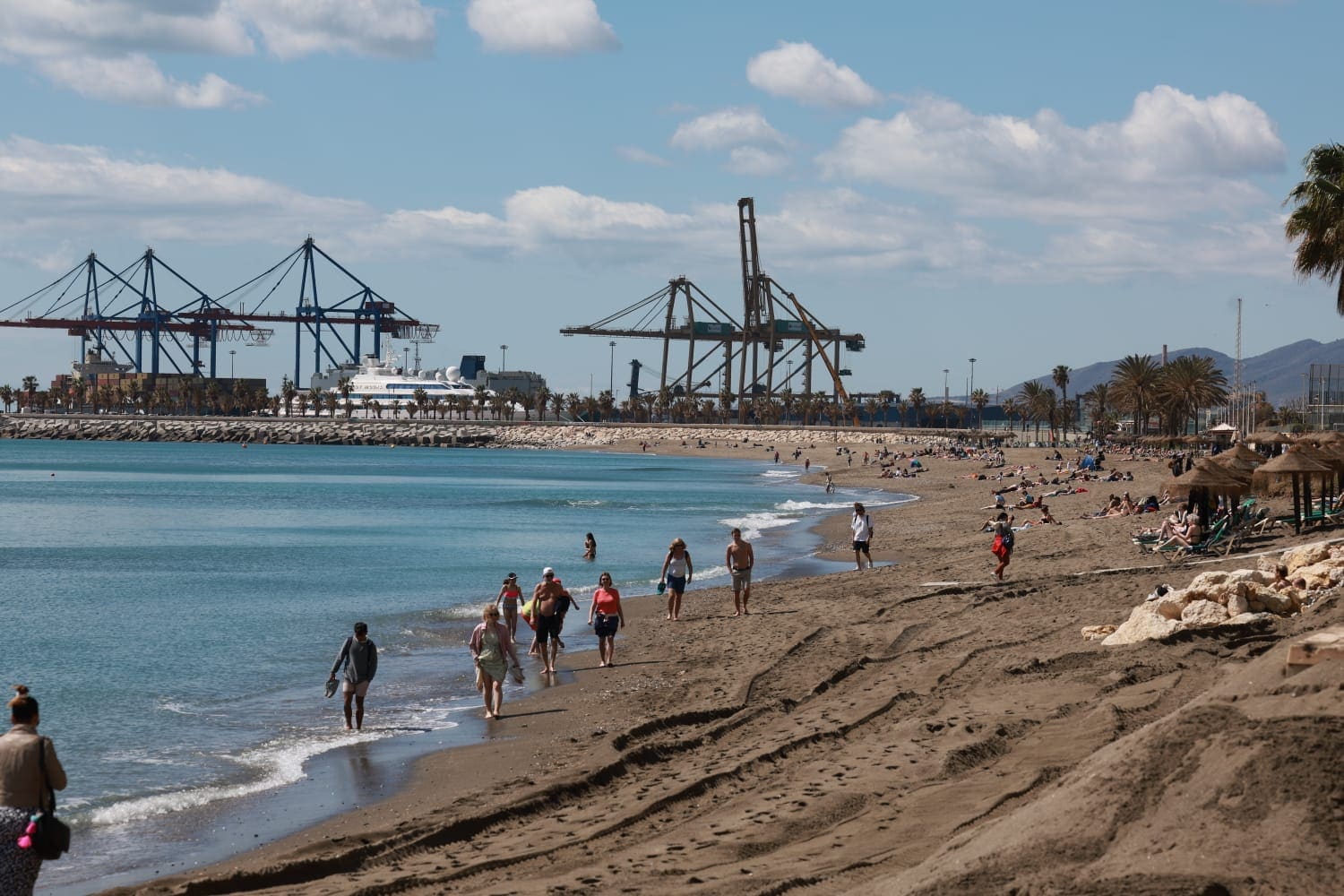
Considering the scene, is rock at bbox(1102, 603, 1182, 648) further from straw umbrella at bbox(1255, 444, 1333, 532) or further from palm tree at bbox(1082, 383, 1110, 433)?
palm tree at bbox(1082, 383, 1110, 433)

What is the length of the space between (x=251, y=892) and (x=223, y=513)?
4472cm

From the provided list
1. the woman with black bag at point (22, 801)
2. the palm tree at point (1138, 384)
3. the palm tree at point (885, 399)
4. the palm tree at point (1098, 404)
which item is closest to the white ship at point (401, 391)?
the palm tree at point (885, 399)

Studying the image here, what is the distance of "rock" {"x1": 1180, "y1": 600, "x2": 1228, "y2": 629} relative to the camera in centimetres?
1057

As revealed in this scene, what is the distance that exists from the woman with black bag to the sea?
2524 millimetres

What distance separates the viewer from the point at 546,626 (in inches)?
579

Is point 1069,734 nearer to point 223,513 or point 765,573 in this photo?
point 765,573

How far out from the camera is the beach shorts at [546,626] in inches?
577

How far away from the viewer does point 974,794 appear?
6.90 meters

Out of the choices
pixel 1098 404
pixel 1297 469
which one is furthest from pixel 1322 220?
pixel 1098 404

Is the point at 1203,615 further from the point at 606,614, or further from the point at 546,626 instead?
the point at 546,626

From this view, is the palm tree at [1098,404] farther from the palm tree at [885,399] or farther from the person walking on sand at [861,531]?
the person walking on sand at [861,531]

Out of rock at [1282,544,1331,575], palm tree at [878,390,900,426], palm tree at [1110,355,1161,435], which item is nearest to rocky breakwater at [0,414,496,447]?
palm tree at [878,390,900,426]

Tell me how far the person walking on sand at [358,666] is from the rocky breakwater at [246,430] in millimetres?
130465

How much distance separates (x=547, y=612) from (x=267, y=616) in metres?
8.79
